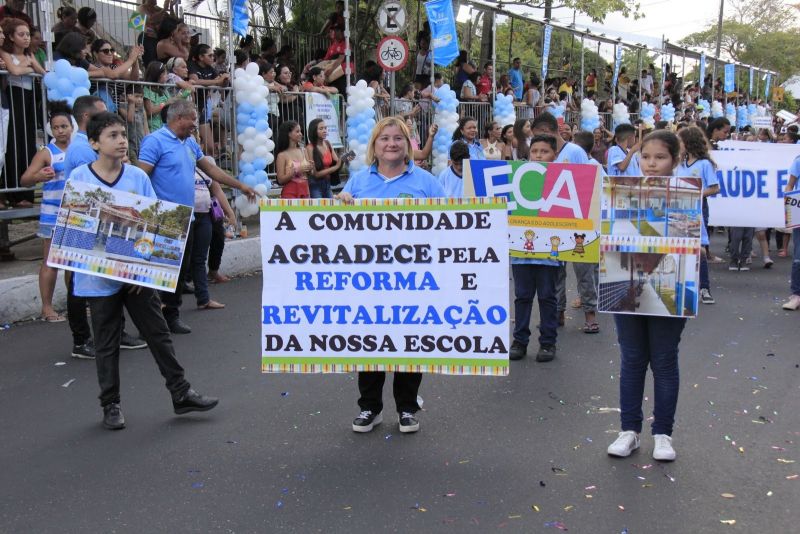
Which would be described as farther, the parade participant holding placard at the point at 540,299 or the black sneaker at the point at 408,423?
the parade participant holding placard at the point at 540,299

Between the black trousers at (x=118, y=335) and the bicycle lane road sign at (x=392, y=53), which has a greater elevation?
the bicycle lane road sign at (x=392, y=53)

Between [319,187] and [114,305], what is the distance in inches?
258

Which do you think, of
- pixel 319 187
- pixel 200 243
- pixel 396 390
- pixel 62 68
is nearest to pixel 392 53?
pixel 319 187

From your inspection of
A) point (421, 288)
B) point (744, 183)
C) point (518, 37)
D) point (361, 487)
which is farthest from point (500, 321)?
point (518, 37)

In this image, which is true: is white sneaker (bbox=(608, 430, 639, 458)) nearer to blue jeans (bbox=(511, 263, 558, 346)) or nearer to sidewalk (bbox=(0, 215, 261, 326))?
blue jeans (bbox=(511, 263, 558, 346))

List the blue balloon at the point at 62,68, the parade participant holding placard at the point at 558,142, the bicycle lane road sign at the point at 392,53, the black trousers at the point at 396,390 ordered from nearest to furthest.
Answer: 1. the black trousers at the point at 396,390
2. the parade participant holding placard at the point at 558,142
3. the blue balloon at the point at 62,68
4. the bicycle lane road sign at the point at 392,53

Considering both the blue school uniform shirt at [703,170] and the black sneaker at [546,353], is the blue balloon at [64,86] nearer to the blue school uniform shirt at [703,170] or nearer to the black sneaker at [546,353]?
the black sneaker at [546,353]

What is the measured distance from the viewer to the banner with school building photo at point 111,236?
17.3ft

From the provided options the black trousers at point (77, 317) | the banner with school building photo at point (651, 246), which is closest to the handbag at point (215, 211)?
the black trousers at point (77, 317)

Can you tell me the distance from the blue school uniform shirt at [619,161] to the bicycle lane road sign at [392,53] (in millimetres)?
4998

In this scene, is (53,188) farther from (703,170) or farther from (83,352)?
(703,170)

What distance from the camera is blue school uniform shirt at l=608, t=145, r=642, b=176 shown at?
10086 mm

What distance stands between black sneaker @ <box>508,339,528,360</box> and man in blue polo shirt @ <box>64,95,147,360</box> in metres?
3.13

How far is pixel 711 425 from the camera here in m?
5.44
